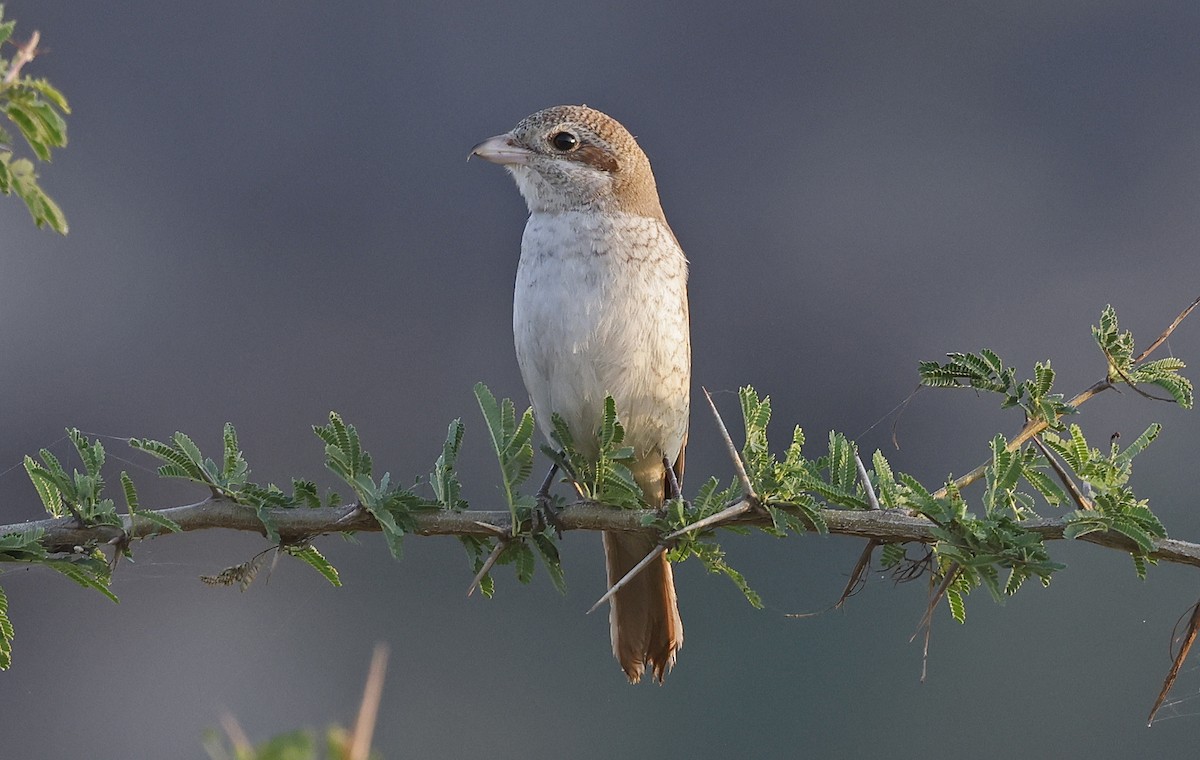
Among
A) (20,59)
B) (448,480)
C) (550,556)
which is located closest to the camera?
(20,59)

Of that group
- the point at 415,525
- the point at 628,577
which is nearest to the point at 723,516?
the point at 628,577

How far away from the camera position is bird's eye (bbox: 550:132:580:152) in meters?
3.23

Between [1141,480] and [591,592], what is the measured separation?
3105 mm

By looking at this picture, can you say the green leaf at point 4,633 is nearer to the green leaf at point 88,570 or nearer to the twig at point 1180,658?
the green leaf at point 88,570

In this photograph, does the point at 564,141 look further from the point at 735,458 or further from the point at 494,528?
the point at 735,458

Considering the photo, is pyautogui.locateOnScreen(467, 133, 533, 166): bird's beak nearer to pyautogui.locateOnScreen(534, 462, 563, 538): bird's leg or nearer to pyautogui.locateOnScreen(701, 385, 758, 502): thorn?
pyautogui.locateOnScreen(534, 462, 563, 538): bird's leg

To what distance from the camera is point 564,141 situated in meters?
3.23

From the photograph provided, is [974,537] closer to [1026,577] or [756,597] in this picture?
[1026,577]

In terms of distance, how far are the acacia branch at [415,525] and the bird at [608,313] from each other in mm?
768

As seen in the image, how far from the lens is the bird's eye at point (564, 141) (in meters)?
3.23

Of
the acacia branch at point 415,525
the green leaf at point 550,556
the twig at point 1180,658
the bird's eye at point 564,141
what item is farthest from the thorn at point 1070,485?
the bird's eye at point 564,141

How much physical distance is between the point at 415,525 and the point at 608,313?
1.05 m

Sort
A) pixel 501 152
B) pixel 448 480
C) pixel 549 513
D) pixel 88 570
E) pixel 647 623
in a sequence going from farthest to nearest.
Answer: pixel 501 152 < pixel 647 623 < pixel 549 513 < pixel 448 480 < pixel 88 570

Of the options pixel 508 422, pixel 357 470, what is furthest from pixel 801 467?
pixel 357 470
